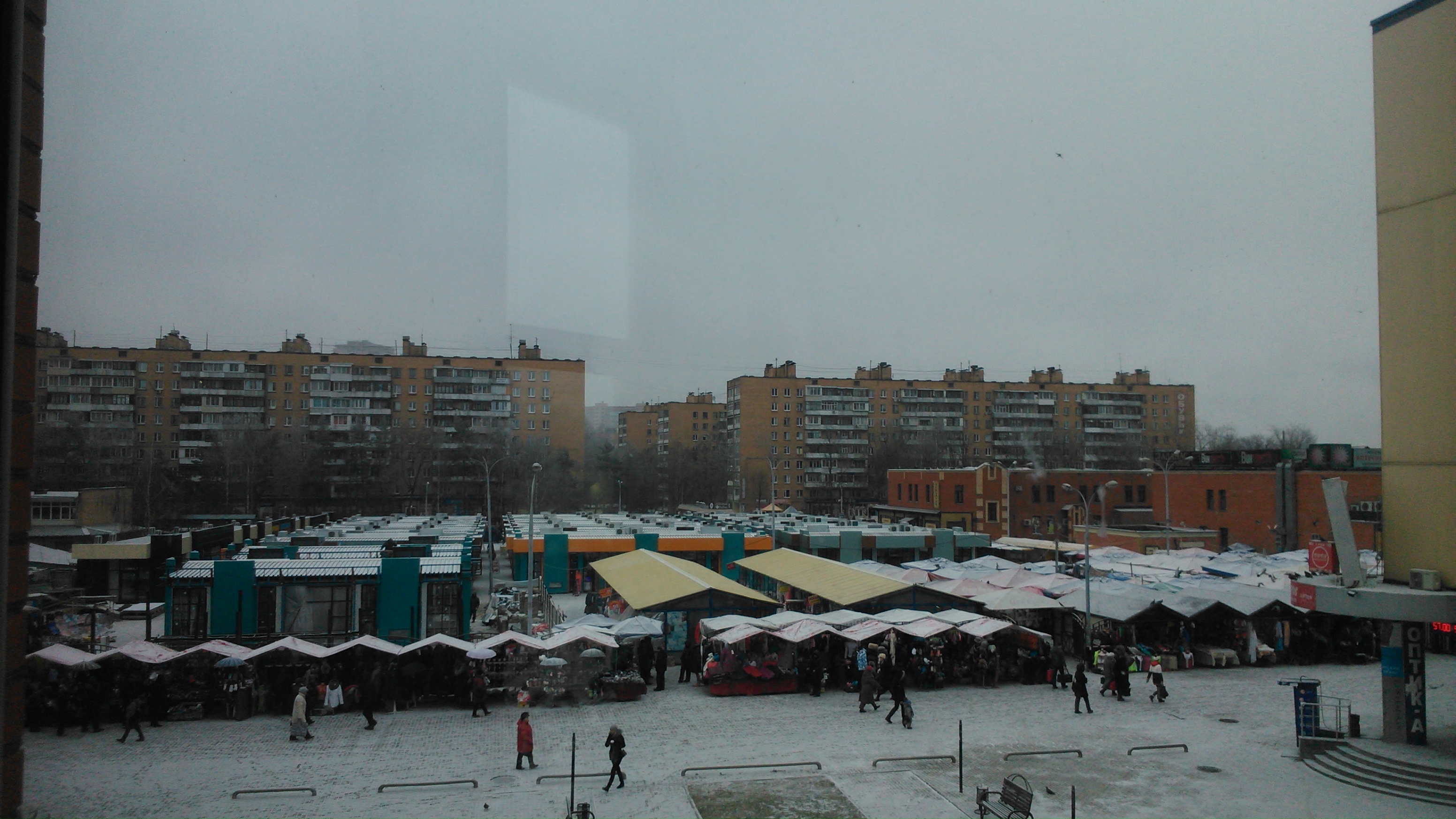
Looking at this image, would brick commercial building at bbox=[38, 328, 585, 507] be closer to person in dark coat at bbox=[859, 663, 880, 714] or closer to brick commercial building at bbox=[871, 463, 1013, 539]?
brick commercial building at bbox=[871, 463, 1013, 539]

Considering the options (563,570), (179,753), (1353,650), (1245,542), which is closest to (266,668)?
(179,753)

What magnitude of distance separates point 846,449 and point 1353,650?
6262 cm

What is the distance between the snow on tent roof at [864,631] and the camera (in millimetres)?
19188

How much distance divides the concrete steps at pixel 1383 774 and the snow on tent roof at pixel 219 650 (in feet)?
59.3

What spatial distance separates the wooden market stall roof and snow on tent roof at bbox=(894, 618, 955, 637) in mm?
3602

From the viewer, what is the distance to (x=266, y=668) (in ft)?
55.4

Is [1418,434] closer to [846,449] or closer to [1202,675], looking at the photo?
[1202,675]

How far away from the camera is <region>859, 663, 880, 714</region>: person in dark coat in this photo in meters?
17.0

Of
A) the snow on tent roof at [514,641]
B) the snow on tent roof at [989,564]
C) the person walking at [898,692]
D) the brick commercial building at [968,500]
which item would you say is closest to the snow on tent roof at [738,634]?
the person walking at [898,692]

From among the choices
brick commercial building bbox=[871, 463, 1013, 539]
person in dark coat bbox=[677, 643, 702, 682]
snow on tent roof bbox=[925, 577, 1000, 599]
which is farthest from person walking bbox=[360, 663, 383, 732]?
brick commercial building bbox=[871, 463, 1013, 539]

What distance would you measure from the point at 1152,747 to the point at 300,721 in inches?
531

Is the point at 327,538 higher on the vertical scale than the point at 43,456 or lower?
lower

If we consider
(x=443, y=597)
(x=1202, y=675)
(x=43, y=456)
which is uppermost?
(x=43, y=456)

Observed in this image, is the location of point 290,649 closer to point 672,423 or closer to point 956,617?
point 956,617
